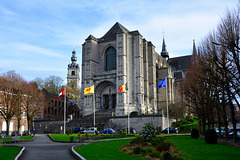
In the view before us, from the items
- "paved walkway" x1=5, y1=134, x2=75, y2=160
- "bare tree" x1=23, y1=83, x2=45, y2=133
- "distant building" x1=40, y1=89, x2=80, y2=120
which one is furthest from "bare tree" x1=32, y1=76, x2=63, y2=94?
"paved walkway" x1=5, y1=134, x2=75, y2=160

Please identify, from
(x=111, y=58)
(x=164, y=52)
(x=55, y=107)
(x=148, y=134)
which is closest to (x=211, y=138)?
(x=148, y=134)

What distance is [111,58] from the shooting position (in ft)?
197

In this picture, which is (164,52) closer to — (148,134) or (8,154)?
(148,134)

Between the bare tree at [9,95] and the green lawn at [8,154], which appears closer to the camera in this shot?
the green lawn at [8,154]

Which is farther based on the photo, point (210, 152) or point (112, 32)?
point (112, 32)

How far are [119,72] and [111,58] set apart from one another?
278 inches

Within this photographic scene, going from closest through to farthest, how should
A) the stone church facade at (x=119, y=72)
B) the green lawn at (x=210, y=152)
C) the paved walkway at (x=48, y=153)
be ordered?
the green lawn at (x=210, y=152) → the paved walkway at (x=48, y=153) → the stone church facade at (x=119, y=72)

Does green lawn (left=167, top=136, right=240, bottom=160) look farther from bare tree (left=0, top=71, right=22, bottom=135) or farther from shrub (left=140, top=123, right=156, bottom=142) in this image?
bare tree (left=0, top=71, right=22, bottom=135)

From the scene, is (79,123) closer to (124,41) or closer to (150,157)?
(124,41)

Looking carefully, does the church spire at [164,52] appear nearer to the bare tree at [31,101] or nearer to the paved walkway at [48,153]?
the bare tree at [31,101]

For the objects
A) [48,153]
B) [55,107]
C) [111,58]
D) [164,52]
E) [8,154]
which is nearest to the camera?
[8,154]

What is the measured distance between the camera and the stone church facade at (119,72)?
177 feet

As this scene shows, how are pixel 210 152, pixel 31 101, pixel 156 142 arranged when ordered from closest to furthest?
pixel 210 152, pixel 156 142, pixel 31 101

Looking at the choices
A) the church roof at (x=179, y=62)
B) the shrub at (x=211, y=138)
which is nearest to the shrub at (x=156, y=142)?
the shrub at (x=211, y=138)
